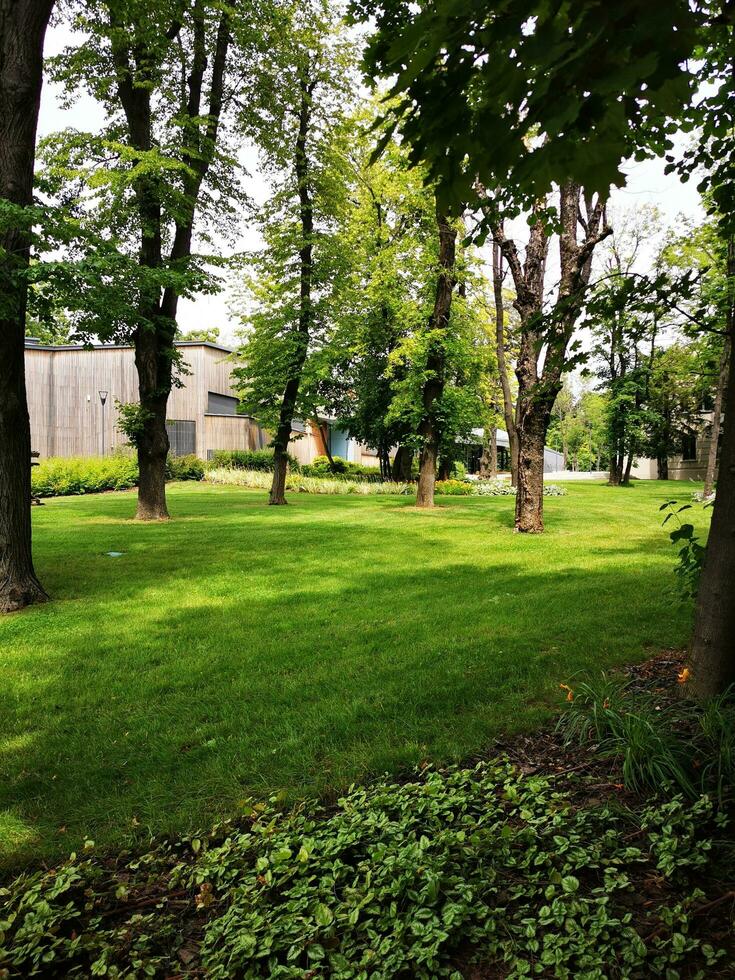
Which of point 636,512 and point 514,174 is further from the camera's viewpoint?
point 636,512

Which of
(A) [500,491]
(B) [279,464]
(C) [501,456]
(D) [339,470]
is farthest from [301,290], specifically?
(C) [501,456]

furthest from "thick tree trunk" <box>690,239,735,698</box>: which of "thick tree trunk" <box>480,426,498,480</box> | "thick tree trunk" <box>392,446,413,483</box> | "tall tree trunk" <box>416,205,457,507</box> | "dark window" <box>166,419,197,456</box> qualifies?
"thick tree trunk" <box>480,426,498,480</box>

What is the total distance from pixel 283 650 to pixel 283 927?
2968 mm

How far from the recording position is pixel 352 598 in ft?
21.0

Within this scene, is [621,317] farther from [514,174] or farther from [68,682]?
[68,682]

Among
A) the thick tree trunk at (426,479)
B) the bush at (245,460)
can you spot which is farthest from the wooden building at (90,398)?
the thick tree trunk at (426,479)

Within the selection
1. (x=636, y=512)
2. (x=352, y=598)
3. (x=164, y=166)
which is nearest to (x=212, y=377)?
(x=164, y=166)

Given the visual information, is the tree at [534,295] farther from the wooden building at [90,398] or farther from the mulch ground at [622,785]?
the wooden building at [90,398]

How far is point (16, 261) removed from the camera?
18.1ft

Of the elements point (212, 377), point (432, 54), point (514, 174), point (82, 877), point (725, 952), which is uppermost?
point (212, 377)

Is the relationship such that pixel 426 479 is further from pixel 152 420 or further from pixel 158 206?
pixel 158 206

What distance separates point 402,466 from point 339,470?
4.60m

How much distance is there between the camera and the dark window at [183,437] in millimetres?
29906

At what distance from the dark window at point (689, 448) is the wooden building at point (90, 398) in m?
29.9
